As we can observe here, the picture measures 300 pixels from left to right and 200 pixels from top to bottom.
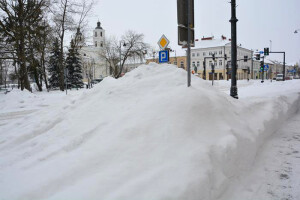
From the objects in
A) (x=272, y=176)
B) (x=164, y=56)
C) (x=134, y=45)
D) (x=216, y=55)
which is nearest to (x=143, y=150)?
(x=272, y=176)

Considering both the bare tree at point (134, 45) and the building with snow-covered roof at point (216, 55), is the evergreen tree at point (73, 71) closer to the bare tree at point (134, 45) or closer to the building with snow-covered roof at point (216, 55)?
the bare tree at point (134, 45)

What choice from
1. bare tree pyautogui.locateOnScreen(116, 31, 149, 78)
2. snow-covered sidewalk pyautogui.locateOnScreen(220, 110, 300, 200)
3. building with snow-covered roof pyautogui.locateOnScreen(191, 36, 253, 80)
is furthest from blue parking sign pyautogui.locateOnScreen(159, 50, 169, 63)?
building with snow-covered roof pyautogui.locateOnScreen(191, 36, 253, 80)

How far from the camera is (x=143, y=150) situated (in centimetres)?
287

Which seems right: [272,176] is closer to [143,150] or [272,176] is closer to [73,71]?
[143,150]

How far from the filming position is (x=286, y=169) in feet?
11.3

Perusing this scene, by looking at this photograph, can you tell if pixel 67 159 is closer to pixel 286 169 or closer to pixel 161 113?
pixel 161 113

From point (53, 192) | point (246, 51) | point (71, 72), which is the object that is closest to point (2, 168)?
point (53, 192)

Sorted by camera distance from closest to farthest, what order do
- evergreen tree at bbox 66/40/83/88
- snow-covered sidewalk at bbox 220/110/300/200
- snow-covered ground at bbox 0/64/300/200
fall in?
snow-covered ground at bbox 0/64/300/200 < snow-covered sidewalk at bbox 220/110/300/200 < evergreen tree at bbox 66/40/83/88

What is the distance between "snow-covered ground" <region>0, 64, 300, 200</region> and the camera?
7.67ft

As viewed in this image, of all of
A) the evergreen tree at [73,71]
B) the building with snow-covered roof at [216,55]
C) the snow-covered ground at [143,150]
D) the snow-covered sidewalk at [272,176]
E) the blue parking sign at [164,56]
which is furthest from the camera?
the building with snow-covered roof at [216,55]

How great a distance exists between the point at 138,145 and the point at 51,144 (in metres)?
1.75

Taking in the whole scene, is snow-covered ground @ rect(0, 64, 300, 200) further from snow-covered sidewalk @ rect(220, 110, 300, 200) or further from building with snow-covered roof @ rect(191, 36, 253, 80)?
building with snow-covered roof @ rect(191, 36, 253, 80)

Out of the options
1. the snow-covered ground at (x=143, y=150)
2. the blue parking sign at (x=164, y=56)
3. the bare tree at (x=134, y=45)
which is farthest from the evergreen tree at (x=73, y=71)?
the snow-covered ground at (x=143, y=150)

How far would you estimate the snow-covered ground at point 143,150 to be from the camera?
7.67ft
